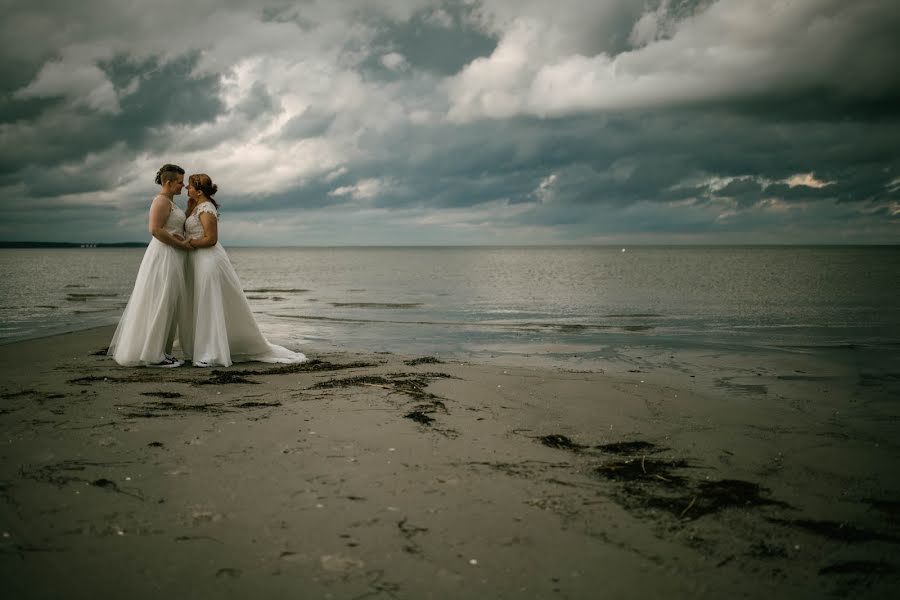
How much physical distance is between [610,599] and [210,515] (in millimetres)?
2443

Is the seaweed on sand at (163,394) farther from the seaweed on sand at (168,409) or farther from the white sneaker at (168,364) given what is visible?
the white sneaker at (168,364)

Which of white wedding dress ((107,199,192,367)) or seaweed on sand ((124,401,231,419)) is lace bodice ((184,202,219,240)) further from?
seaweed on sand ((124,401,231,419))

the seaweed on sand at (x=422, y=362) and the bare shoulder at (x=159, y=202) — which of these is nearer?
the bare shoulder at (x=159, y=202)

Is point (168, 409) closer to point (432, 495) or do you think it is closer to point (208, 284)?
point (208, 284)

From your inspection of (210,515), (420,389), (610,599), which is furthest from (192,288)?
(610,599)

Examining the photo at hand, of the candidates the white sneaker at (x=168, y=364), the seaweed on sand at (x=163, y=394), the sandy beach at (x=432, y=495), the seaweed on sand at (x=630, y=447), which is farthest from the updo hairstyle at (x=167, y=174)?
the seaweed on sand at (x=630, y=447)

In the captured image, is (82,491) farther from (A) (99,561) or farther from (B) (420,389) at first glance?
(B) (420,389)

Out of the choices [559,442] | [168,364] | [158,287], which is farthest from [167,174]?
[559,442]

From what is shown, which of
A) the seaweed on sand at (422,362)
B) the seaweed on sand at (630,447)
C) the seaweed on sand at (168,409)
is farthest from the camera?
the seaweed on sand at (422,362)

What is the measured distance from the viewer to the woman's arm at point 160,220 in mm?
8664

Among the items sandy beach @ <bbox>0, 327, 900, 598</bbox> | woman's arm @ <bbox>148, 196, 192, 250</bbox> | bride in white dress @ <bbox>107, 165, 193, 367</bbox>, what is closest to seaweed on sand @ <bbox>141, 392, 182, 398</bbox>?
sandy beach @ <bbox>0, 327, 900, 598</bbox>

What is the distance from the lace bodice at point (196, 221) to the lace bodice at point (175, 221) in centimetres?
9

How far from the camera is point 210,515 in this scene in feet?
11.6

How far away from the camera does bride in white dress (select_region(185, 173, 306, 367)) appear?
8953mm
